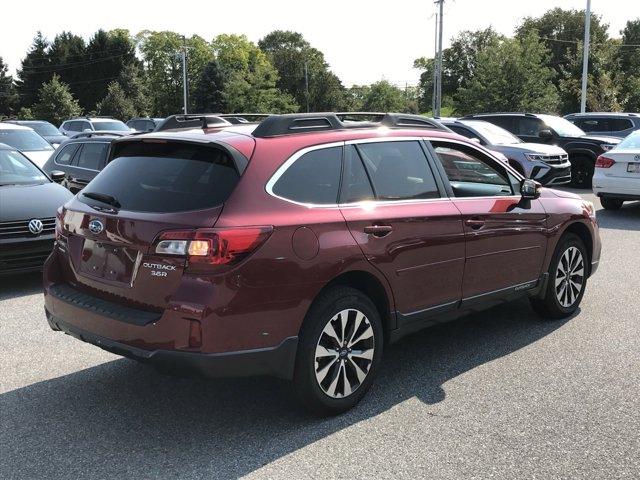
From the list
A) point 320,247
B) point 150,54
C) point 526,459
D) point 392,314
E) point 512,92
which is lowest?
point 526,459

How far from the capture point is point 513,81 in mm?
34469

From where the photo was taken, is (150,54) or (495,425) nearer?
(495,425)

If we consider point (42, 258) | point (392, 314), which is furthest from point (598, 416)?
point (42, 258)

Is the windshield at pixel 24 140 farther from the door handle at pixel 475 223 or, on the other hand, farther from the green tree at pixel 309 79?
Result: the green tree at pixel 309 79

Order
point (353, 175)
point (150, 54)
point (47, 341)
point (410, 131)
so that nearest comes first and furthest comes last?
point (353, 175) < point (410, 131) < point (47, 341) < point (150, 54)

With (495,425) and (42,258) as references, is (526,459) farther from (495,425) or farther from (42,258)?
(42,258)

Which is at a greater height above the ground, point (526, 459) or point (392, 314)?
point (392, 314)

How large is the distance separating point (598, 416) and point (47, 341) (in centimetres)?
401

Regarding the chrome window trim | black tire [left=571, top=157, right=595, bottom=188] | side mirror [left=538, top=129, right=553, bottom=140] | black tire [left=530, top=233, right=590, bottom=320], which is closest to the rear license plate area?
the chrome window trim

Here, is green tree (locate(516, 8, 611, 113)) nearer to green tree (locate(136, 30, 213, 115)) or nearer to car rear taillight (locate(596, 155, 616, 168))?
green tree (locate(136, 30, 213, 115))

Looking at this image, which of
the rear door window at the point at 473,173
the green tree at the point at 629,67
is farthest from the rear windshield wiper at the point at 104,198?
the green tree at the point at 629,67

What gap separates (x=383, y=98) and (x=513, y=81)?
2775 inches

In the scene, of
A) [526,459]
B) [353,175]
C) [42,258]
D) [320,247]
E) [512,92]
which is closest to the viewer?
[526,459]

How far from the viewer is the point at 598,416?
3.83 meters
